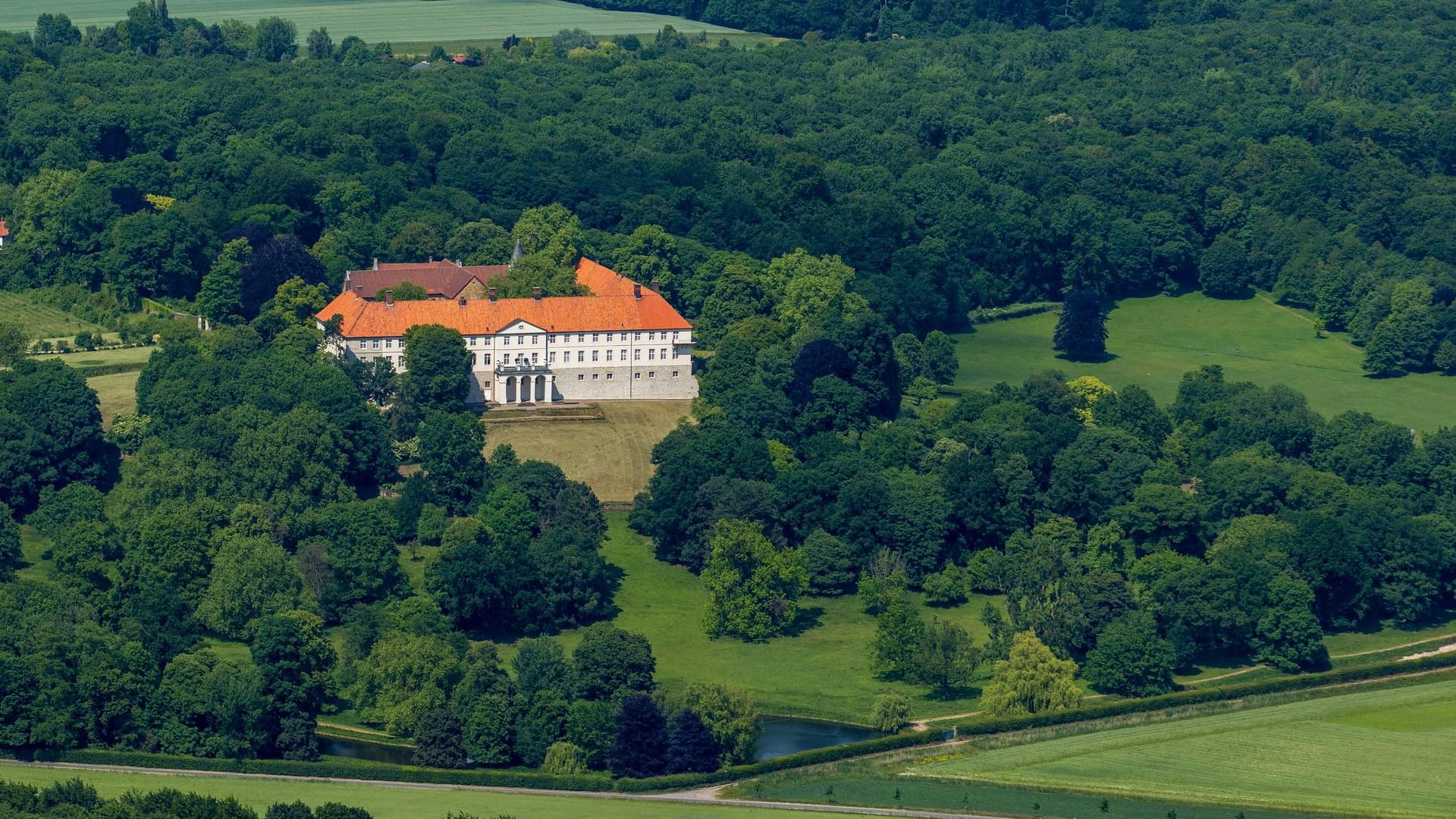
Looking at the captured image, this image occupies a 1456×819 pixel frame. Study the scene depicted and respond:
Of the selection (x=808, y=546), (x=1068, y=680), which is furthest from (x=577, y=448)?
(x=1068, y=680)

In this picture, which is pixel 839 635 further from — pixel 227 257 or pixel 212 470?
pixel 227 257

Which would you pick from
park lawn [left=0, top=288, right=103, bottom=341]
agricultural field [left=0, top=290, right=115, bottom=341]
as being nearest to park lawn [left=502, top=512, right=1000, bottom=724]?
agricultural field [left=0, top=290, right=115, bottom=341]

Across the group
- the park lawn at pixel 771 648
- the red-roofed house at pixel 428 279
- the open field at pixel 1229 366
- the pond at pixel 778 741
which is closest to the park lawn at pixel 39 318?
the red-roofed house at pixel 428 279

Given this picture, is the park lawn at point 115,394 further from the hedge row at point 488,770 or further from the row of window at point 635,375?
the hedge row at point 488,770

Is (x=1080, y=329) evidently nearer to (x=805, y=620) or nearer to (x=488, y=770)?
(x=805, y=620)

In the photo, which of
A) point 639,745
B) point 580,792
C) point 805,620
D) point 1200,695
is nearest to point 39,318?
point 805,620

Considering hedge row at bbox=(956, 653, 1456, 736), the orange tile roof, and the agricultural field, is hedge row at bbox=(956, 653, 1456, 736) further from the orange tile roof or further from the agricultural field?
the agricultural field
